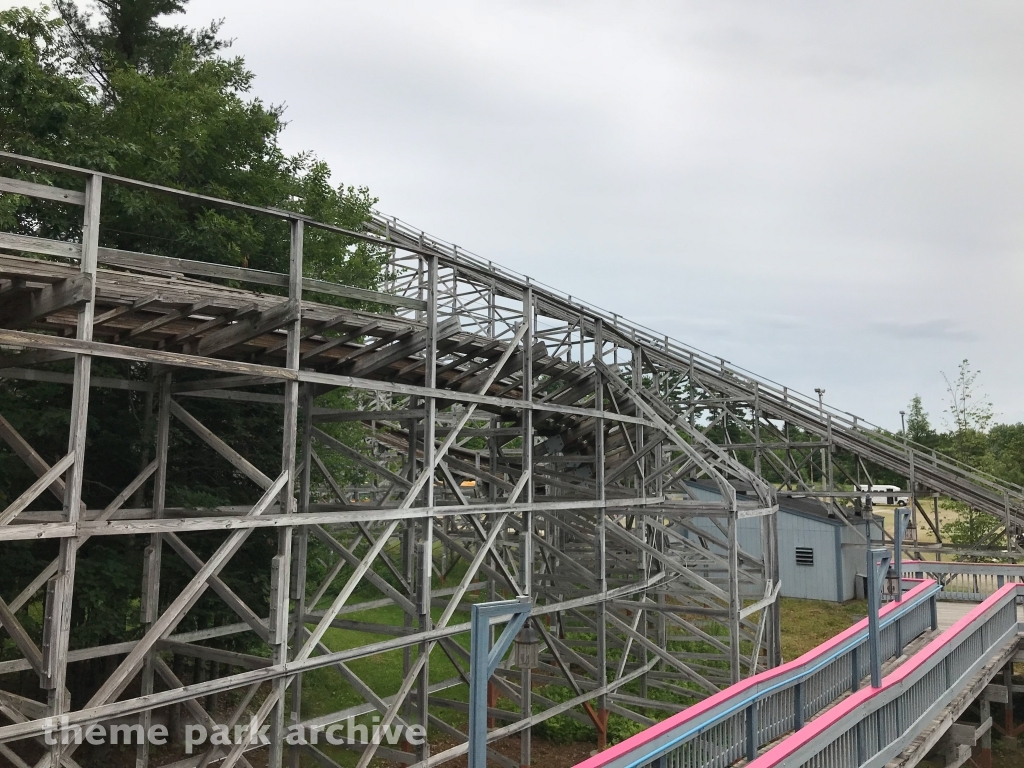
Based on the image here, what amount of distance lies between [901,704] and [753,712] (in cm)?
311

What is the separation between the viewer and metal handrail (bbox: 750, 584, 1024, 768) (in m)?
6.64

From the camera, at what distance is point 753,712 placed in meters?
7.00

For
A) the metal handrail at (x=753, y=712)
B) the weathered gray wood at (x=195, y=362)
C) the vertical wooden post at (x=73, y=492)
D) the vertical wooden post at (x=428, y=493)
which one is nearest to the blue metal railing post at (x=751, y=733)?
the metal handrail at (x=753, y=712)

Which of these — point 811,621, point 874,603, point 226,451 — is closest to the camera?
point 226,451

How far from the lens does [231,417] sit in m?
11.6

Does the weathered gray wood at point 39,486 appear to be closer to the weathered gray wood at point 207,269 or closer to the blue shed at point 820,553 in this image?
the weathered gray wood at point 207,269

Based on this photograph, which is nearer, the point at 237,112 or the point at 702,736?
the point at 702,736

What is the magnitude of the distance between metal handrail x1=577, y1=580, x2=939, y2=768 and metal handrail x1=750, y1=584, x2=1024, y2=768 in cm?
48

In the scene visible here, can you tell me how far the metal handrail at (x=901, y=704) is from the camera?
6.64m

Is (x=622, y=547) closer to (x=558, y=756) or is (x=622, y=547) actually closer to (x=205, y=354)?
(x=558, y=756)

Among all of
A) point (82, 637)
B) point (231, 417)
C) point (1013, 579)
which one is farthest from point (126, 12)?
point (1013, 579)

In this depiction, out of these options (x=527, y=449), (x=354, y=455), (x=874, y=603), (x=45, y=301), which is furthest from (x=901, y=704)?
(x=45, y=301)

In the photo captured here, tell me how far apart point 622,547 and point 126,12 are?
1630cm

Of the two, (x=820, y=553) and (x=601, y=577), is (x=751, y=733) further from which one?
(x=820, y=553)
